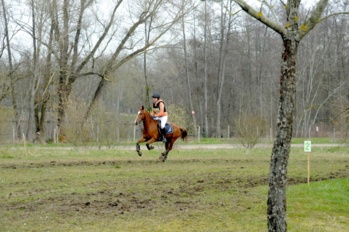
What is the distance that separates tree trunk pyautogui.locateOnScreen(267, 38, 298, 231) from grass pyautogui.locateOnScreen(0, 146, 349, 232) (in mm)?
2572

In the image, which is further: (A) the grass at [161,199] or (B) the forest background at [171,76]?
(B) the forest background at [171,76]

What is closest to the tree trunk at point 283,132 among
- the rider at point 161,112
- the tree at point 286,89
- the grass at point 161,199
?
the tree at point 286,89

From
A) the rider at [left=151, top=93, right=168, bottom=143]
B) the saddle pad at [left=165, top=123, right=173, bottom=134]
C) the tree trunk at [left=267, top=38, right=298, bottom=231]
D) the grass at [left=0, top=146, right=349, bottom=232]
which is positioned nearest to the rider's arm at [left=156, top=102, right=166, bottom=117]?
the rider at [left=151, top=93, right=168, bottom=143]

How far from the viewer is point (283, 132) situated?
5.71 metres

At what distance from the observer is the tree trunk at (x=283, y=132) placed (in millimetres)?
5723

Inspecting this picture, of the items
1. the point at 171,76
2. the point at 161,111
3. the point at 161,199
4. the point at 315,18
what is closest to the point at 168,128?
the point at 161,111

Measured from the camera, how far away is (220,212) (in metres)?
9.59

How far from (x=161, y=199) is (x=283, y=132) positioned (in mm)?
5585

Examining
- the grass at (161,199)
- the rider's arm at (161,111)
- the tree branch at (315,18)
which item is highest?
the tree branch at (315,18)

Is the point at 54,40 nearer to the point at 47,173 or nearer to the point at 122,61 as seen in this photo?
the point at 122,61

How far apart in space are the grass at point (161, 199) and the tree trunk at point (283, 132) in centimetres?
257

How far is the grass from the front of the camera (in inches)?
340

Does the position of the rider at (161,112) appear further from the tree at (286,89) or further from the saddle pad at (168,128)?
the tree at (286,89)

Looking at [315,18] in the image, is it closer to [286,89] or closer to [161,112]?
[286,89]
